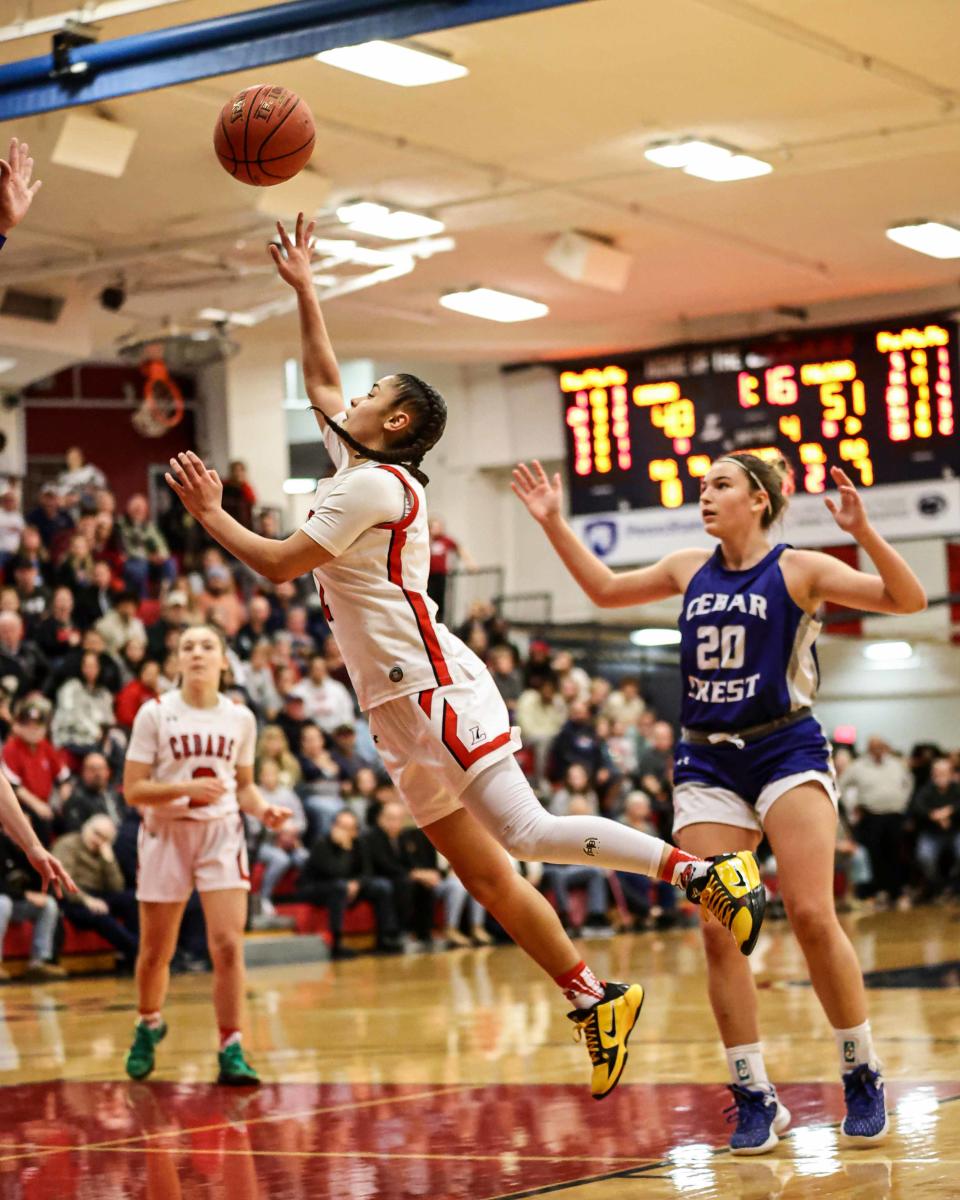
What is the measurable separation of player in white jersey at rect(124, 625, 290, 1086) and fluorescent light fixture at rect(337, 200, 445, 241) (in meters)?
8.97

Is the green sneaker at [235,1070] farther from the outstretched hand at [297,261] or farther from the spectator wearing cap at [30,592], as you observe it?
the spectator wearing cap at [30,592]

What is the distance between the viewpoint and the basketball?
Result: 638 centimetres

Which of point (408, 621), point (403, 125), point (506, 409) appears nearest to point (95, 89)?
point (403, 125)

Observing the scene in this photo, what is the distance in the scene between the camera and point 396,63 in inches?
507

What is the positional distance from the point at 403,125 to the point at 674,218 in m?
4.05

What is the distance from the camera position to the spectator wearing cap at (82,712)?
15070 millimetres

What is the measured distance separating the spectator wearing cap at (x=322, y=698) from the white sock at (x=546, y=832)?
483 inches

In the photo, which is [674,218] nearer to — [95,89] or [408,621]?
[95,89]

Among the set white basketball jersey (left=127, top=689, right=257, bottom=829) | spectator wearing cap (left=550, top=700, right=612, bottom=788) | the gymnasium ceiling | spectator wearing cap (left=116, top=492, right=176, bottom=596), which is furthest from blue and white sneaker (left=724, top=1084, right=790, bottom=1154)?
spectator wearing cap (left=116, top=492, right=176, bottom=596)

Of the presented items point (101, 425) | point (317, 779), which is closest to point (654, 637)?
point (101, 425)

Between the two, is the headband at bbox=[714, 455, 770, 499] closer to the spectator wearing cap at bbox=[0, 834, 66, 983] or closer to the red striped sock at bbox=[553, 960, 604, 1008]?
the red striped sock at bbox=[553, 960, 604, 1008]

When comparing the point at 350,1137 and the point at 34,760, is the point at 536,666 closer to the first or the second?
the point at 34,760

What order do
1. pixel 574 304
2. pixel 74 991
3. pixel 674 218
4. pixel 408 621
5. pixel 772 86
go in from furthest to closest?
pixel 574 304
pixel 674 218
pixel 772 86
pixel 74 991
pixel 408 621

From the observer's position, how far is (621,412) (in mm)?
18781
